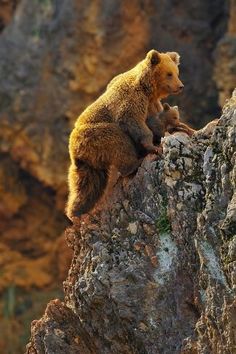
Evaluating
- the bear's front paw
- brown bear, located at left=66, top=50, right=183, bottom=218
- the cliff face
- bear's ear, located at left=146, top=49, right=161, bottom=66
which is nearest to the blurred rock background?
bear's ear, located at left=146, top=49, right=161, bottom=66

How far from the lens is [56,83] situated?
22844mm

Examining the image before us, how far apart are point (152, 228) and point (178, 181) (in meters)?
0.45

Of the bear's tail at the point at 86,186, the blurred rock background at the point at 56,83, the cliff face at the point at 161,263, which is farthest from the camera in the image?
the blurred rock background at the point at 56,83

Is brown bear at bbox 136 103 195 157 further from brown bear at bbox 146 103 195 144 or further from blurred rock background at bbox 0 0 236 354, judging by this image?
blurred rock background at bbox 0 0 236 354

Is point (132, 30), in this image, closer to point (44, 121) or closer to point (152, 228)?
point (44, 121)

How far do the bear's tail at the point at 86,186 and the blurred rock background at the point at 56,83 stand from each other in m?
11.5

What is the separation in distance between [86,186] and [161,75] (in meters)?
1.35

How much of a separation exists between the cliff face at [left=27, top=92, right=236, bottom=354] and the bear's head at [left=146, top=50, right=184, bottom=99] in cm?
120

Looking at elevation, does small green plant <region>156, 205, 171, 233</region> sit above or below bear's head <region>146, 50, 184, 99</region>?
below

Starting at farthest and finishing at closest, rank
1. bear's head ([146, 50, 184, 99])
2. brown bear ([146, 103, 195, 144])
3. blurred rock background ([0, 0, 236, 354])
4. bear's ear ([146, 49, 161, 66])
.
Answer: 1. blurred rock background ([0, 0, 236, 354])
2. bear's ear ([146, 49, 161, 66])
3. bear's head ([146, 50, 184, 99])
4. brown bear ([146, 103, 195, 144])

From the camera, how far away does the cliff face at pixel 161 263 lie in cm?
802

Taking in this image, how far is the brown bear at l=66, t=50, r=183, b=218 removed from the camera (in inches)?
389

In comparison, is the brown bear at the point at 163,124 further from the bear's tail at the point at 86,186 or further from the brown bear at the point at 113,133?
the bear's tail at the point at 86,186

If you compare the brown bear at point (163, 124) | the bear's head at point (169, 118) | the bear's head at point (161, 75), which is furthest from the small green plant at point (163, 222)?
the bear's head at point (161, 75)
